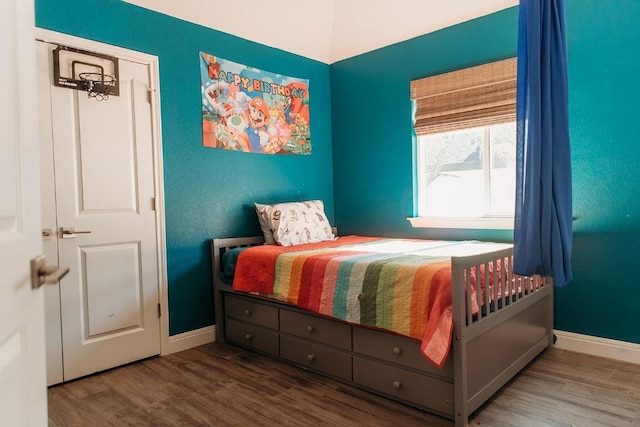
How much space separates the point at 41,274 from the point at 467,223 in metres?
2.83

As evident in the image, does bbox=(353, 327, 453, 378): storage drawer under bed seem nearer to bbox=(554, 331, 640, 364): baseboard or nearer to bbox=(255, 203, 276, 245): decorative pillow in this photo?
bbox=(255, 203, 276, 245): decorative pillow

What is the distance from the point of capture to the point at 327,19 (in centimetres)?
380

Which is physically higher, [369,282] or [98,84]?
[98,84]

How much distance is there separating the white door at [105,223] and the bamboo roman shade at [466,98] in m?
2.03

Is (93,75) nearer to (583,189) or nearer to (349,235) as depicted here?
(349,235)

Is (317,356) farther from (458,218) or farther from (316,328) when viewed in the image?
(458,218)

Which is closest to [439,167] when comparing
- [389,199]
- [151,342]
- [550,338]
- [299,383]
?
[389,199]

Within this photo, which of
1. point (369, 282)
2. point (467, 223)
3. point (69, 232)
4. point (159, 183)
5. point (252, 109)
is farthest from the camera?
point (252, 109)

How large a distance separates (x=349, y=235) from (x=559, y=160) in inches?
92.3

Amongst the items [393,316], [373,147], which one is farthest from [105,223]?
[373,147]

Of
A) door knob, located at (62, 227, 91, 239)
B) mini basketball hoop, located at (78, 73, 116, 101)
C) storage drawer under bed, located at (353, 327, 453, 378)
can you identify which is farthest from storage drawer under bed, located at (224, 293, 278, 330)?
mini basketball hoop, located at (78, 73, 116, 101)

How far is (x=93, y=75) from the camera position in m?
2.57

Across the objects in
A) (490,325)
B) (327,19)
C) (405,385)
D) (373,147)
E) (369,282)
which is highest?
(327,19)

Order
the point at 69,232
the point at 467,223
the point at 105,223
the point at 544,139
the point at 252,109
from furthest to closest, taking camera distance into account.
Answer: the point at 252,109
the point at 467,223
the point at 105,223
the point at 69,232
the point at 544,139
